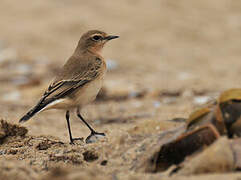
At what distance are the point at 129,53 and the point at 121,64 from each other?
0.85 m

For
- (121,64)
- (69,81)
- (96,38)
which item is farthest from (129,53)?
(69,81)

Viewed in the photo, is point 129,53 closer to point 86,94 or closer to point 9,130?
point 86,94

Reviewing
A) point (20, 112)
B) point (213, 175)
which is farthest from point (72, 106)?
point (213, 175)

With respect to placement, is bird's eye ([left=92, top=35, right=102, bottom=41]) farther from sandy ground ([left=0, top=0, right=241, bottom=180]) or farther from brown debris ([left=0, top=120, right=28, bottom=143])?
brown debris ([left=0, top=120, right=28, bottom=143])

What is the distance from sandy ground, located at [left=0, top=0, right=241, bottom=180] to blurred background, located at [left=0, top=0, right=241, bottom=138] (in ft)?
0.08

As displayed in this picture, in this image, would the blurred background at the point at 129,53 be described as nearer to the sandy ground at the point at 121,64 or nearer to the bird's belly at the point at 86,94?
the sandy ground at the point at 121,64

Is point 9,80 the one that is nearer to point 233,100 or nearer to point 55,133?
point 55,133

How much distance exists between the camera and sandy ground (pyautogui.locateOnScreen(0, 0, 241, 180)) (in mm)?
5516

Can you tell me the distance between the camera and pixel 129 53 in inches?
542

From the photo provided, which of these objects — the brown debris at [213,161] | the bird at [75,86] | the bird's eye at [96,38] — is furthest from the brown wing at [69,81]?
the brown debris at [213,161]

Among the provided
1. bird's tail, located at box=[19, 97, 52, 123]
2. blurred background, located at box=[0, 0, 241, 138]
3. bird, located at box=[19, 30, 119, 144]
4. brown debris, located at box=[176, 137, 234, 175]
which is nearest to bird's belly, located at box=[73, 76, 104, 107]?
bird, located at box=[19, 30, 119, 144]

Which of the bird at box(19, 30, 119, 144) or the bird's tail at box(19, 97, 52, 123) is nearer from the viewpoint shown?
the bird's tail at box(19, 97, 52, 123)

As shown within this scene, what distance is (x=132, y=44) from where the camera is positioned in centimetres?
1415

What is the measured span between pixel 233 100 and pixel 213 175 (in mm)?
823
